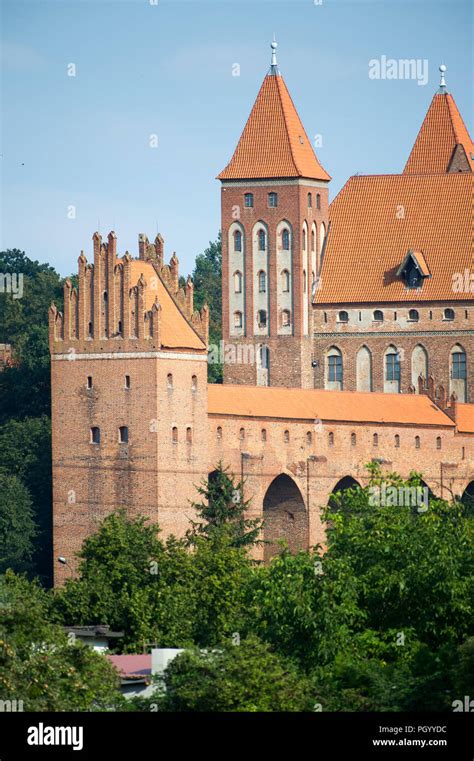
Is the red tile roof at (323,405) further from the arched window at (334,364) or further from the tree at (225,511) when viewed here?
the arched window at (334,364)

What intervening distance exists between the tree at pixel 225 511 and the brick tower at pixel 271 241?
13.4 metres

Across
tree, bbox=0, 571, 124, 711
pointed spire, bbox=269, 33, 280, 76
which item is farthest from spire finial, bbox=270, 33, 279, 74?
tree, bbox=0, 571, 124, 711

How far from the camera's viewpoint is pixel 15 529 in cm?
7762

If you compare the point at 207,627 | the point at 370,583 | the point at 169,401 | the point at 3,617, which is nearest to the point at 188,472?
the point at 169,401

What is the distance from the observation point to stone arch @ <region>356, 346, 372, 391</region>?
286ft

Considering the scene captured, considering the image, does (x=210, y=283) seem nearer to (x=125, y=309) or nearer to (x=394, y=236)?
(x=394, y=236)

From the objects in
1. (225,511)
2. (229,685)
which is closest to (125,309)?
(225,511)

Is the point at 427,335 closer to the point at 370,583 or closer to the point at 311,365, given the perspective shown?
the point at 311,365

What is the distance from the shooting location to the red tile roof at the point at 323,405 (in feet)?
240

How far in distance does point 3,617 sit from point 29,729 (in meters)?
10.6

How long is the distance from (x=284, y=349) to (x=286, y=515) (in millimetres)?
11453

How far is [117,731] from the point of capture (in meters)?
32.8

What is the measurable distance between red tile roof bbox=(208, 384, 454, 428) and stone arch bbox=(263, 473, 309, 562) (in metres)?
2.17

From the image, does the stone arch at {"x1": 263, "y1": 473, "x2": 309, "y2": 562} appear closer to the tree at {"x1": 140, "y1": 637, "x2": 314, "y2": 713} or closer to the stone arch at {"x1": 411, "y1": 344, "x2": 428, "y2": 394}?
the stone arch at {"x1": 411, "y1": 344, "x2": 428, "y2": 394}
